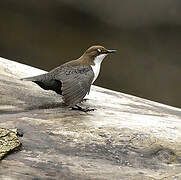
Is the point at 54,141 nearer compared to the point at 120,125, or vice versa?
the point at 54,141

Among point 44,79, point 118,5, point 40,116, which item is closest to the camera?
point 40,116

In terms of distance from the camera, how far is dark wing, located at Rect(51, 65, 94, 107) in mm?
2129

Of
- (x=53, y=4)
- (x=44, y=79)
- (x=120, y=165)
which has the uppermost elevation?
(x=53, y=4)

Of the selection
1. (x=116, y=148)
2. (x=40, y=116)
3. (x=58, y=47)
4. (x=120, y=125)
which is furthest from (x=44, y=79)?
(x=58, y=47)

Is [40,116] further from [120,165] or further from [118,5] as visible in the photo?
[118,5]

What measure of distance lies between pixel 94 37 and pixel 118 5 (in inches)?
15.7

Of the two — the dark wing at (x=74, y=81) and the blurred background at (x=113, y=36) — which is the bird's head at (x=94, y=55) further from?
the blurred background at (x=113, y=36)

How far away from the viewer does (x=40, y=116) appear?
1.97 m

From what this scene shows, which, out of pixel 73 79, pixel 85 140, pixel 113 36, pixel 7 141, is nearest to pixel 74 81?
pixel 73 79

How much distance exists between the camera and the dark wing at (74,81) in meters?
2.13

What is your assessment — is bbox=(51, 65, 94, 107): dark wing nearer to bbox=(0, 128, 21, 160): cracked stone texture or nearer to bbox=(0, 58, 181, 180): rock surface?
bbox=(0, 58, 181, 180): rock surface

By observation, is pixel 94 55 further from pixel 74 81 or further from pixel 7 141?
pixel 7 141

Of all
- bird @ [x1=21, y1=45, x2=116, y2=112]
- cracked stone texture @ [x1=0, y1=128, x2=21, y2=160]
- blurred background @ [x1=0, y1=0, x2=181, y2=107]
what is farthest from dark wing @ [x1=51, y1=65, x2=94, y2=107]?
blurred background @ [x1=0, y1=0, x2=181, y2=107]

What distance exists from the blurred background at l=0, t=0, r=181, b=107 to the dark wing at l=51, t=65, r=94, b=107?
→ 8.81 ft
